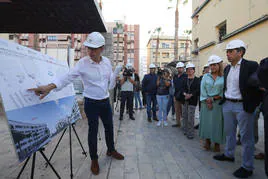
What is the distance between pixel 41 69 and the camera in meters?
2.04

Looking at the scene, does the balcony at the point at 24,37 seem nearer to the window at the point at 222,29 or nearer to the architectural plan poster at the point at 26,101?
the window at the point at 222,29

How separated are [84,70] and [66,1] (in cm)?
308

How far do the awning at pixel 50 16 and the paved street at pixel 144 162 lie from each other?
340cm

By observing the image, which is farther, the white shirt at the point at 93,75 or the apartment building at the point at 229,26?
the apartment building at the point at 229,26

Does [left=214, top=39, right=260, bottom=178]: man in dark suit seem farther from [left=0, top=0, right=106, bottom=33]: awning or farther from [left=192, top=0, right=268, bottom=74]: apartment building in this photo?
[left=192, top=0, right=268, bottom=74]: apartment building

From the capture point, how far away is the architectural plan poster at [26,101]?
1.43m

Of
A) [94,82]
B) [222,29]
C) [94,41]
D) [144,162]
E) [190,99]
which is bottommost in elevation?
[144,162]

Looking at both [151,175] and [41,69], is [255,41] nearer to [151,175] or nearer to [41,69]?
[151,175]

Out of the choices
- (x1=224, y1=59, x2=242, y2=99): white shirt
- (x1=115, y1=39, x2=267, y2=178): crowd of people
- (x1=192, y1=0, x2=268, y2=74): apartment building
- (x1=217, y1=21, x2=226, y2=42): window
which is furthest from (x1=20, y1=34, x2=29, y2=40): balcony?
(x1=224, y1=59, x2=242, y2=99): white shirt

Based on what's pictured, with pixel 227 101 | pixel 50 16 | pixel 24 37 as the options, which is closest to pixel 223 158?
pixel 227 101

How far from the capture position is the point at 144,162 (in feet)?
9.66

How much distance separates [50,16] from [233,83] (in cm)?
550

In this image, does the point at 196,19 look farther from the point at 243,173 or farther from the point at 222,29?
the point at 243,173

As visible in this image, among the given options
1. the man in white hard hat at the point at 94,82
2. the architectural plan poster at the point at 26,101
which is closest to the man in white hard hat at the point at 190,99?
the man in white hard hat at the point at 94,82
